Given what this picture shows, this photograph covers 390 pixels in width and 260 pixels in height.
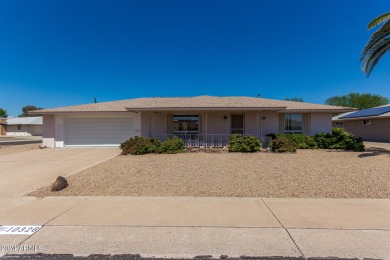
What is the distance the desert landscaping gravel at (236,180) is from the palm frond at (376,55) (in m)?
6.24

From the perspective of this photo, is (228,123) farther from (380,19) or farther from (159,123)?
(380,19)

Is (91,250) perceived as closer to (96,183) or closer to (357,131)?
(96,183)

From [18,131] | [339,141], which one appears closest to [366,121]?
[339,141]

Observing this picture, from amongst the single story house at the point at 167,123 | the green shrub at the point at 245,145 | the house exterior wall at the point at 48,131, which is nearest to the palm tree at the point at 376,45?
the single story house at the point at 167,123

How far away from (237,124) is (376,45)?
890 cm

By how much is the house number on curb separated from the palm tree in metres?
15.2

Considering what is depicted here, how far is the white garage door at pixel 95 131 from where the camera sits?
15.5 m

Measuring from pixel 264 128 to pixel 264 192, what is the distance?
10589 mm

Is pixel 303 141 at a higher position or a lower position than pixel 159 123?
lower

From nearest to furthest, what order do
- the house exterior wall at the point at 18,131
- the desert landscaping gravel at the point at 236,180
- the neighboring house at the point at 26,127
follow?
the desert landscaping gravel at the point at 236,180, the neighboring house at the point at 26,127, the house exterior wall at the point at 18,131

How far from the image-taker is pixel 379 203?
468 centimetres

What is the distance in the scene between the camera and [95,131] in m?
15.5

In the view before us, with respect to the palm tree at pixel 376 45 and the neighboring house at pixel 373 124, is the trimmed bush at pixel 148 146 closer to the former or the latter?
the palm tree at pixel 376 45

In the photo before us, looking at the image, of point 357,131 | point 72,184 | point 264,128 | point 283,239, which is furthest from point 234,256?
point 357,131
